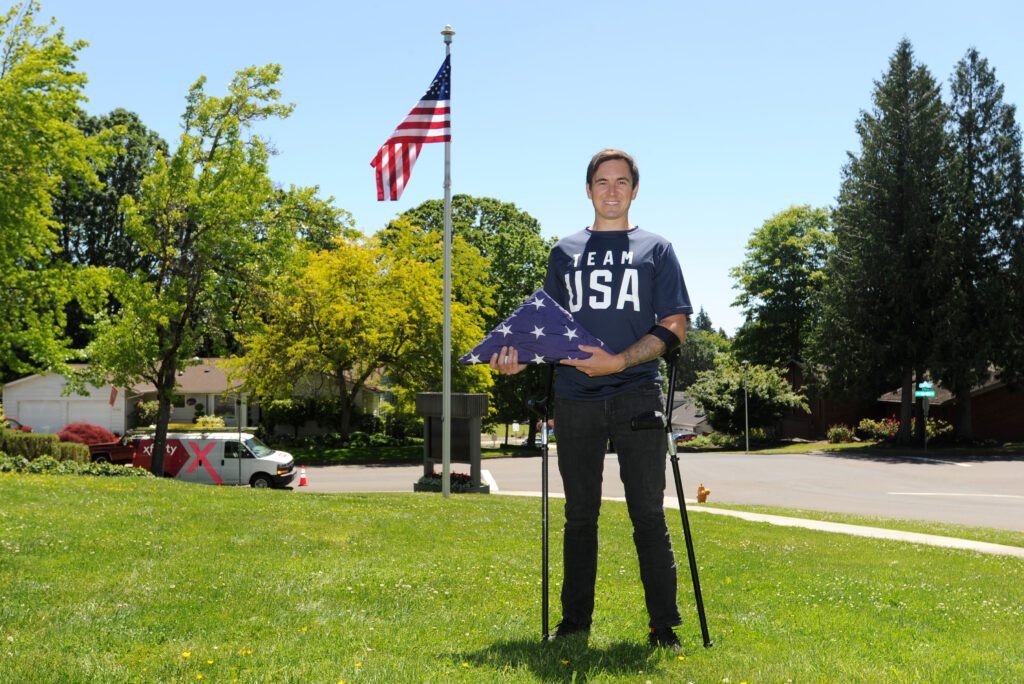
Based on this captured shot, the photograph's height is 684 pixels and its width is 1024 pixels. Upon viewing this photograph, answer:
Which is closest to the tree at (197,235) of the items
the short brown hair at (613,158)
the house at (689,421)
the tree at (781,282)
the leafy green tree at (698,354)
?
the short brown hair at (613,158)

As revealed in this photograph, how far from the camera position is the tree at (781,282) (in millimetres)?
61138

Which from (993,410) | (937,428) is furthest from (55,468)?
(993,410)

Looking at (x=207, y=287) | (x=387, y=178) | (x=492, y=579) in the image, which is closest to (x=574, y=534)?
(x=492, y=579)

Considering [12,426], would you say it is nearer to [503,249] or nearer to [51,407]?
[51,407]

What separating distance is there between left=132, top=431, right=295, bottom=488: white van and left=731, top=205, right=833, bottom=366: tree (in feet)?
146

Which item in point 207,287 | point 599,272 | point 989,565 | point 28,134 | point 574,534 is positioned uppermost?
point 28,134

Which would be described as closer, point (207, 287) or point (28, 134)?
point (28, 134)

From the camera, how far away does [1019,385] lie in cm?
4272

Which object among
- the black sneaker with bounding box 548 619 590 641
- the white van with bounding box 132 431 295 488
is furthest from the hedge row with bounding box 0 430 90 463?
the black sneaker with bounding box 548 619 590 641

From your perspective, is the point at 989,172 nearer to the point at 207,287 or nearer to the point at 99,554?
the point at 207,287

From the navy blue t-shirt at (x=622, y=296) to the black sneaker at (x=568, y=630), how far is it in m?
1.31

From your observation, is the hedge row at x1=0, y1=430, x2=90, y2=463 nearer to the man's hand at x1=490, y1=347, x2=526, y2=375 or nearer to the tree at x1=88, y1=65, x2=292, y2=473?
the tree at x1=88, y1=65, x2=292, y2=473

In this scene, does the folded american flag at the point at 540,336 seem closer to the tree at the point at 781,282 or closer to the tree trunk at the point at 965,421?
the tree trunk at the point at 965,421

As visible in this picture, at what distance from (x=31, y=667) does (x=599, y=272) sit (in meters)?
3.45
